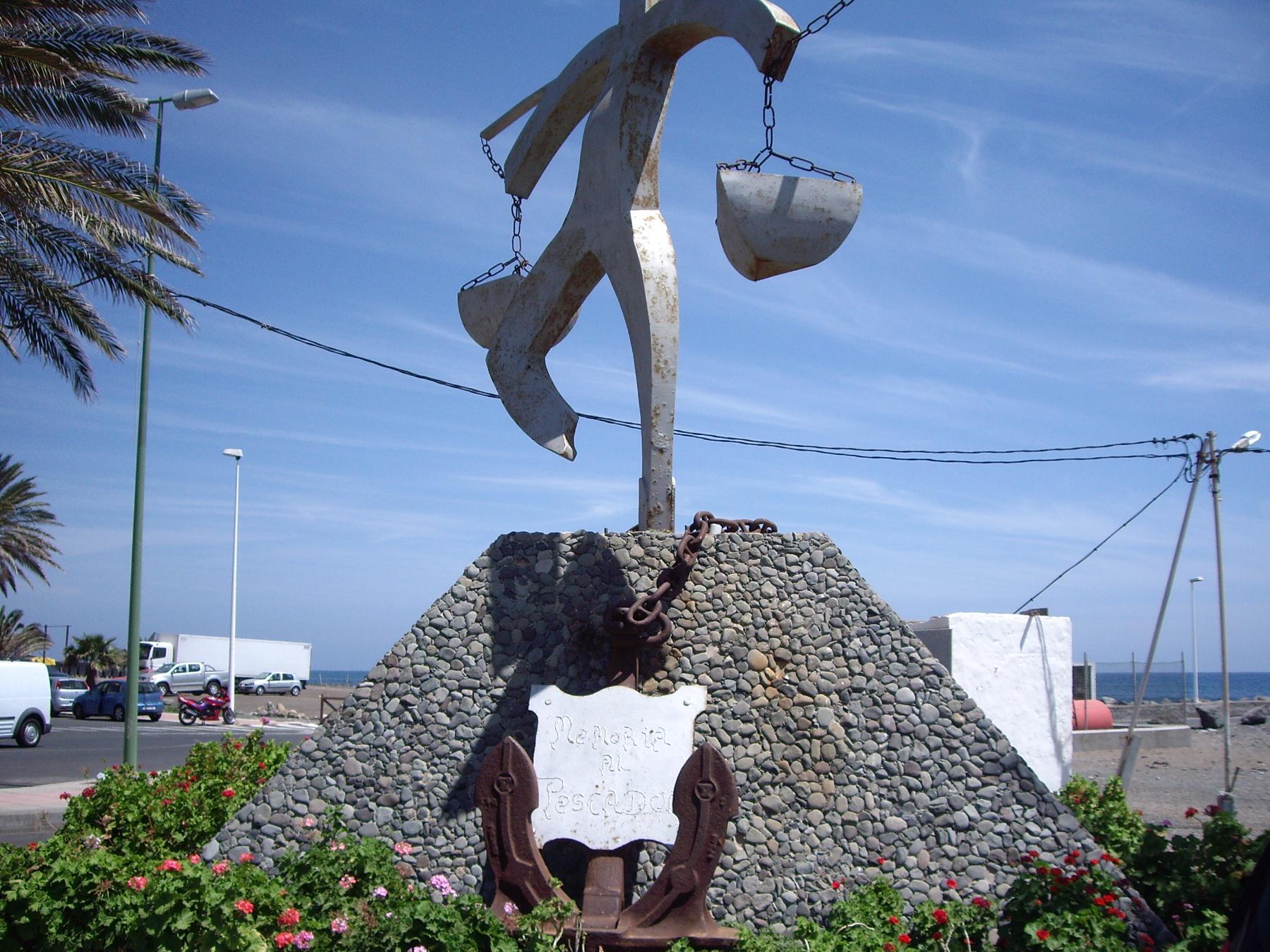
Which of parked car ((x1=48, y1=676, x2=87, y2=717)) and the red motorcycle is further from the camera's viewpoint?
parked car ((x1=48, y1=676, x2=87, y2=717))

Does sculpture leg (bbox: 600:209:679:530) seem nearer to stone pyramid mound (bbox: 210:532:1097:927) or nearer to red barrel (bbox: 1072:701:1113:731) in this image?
stone pyramid mound (bbox: 210:532:1097:927)

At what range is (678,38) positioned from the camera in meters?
7.94

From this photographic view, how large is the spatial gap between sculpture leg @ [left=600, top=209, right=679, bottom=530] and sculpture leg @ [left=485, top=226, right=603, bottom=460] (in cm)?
74

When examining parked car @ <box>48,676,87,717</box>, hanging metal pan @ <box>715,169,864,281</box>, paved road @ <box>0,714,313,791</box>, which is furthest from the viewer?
parked car @ <box>48,676,87,717</box>

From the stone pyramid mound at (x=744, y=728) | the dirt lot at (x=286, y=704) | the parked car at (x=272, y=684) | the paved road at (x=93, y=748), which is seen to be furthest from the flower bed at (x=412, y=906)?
the parked car at (x=272, y=684)

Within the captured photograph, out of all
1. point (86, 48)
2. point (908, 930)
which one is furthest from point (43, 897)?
point (86, 48)

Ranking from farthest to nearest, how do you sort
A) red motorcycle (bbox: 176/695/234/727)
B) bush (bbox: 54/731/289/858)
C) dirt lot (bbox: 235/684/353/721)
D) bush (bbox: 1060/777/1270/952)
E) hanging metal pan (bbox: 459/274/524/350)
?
dirt lot (bbox: 235/684/353/721), red motorcycle (bbox: 176/695/234/727), hanging metal pan (bbox: 459/274/524/350), bush (bbox: 54/731/289/858), bush (bbox: 1060/777/1270/952)

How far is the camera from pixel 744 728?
7188 millimetres

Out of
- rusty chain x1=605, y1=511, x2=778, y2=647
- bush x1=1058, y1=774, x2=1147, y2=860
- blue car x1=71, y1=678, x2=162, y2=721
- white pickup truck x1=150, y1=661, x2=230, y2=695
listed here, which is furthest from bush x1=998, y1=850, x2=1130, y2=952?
white pickup truck x1=150, y1=661, x2=230, y2=695

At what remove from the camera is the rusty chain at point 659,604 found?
7.10m

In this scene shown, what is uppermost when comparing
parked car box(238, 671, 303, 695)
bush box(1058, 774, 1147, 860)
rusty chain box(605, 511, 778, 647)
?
rusty chain box(605, 511, 778, 647)

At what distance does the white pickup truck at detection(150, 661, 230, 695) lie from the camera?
39.4 metres

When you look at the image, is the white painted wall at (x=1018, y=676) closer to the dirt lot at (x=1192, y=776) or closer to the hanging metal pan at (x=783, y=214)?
the dirt lot at (x=1192, y=776)

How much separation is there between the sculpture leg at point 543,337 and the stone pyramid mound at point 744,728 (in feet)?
3.47
